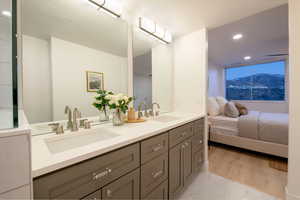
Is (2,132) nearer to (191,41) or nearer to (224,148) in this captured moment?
(191,41)

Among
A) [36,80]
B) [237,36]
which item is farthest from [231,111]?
[36,80]

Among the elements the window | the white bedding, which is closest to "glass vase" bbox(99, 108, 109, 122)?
the white bedding

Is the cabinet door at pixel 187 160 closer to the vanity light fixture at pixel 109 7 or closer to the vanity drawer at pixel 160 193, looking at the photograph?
the vanity drawer at pixel 160 193

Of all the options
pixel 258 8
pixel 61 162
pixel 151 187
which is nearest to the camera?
pixel 61 162

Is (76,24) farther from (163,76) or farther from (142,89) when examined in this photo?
(163,76)

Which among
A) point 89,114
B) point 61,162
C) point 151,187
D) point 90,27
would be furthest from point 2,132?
point 90,27

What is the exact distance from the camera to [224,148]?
2824mm

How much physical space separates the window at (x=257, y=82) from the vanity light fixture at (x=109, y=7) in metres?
5.15

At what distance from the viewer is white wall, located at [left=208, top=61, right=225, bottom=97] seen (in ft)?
14.5

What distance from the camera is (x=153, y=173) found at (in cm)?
110

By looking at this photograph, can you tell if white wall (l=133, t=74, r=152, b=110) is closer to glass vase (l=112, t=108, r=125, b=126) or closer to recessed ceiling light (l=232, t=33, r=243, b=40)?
glass vase (l=112, t=108, r=125, b=126)

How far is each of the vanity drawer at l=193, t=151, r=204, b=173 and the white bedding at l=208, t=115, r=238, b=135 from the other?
1.12 metres

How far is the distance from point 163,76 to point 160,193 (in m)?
1.68

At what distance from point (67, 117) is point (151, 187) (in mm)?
976
